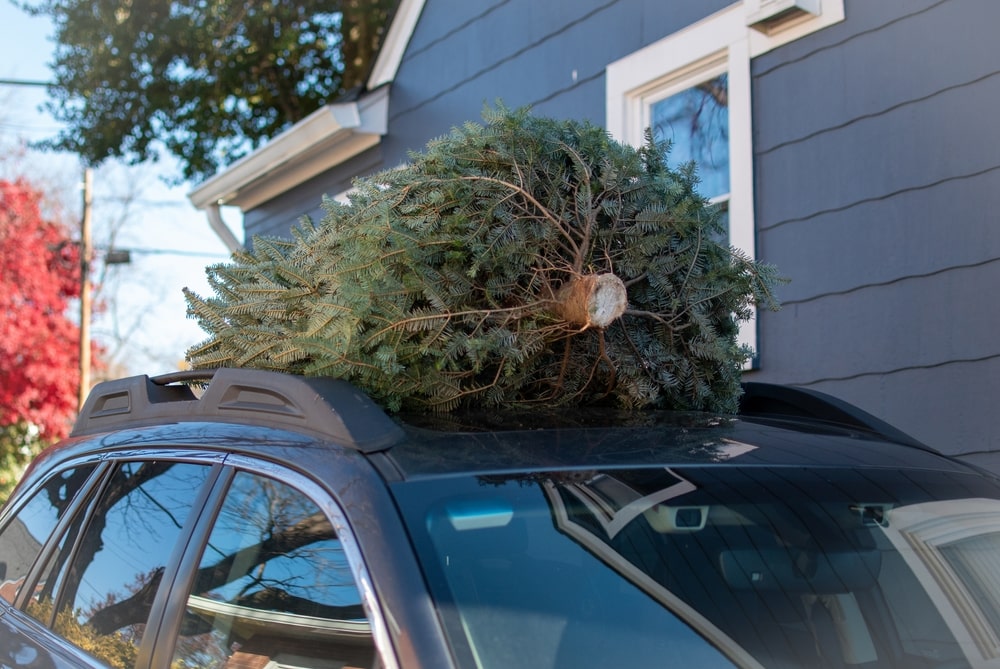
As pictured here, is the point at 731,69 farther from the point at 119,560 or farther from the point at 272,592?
the point at 272,592

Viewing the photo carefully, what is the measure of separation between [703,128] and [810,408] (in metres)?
2.92

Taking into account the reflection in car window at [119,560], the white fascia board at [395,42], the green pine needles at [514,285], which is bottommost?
the reflection in car window at [119,560]

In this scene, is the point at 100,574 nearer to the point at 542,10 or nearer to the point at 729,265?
the point at 729,265

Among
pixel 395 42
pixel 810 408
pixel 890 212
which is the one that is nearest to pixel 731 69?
pixel 890 212

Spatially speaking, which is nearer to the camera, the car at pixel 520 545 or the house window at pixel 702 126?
the car at pixel 520 545

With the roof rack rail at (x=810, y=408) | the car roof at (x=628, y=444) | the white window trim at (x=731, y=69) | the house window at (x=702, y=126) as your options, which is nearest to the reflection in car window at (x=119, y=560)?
the car roof at (x=628, y=444)

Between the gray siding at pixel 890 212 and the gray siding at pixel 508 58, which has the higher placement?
the gray siding at pixel 508 58

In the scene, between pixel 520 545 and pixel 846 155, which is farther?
pixel 846 155

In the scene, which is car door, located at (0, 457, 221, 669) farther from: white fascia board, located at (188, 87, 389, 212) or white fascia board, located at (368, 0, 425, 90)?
white fascia board, located at (368, 0, 425, 90)

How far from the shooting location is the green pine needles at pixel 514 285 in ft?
7.61

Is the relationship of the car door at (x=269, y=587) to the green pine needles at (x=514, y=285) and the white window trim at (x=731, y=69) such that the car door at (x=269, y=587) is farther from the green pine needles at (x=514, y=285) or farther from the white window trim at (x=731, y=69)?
the white window trim at (x=731, y=69)

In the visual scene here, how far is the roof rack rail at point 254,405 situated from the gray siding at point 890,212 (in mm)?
2931

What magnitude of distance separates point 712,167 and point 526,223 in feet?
10.4

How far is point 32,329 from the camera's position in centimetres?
1557
